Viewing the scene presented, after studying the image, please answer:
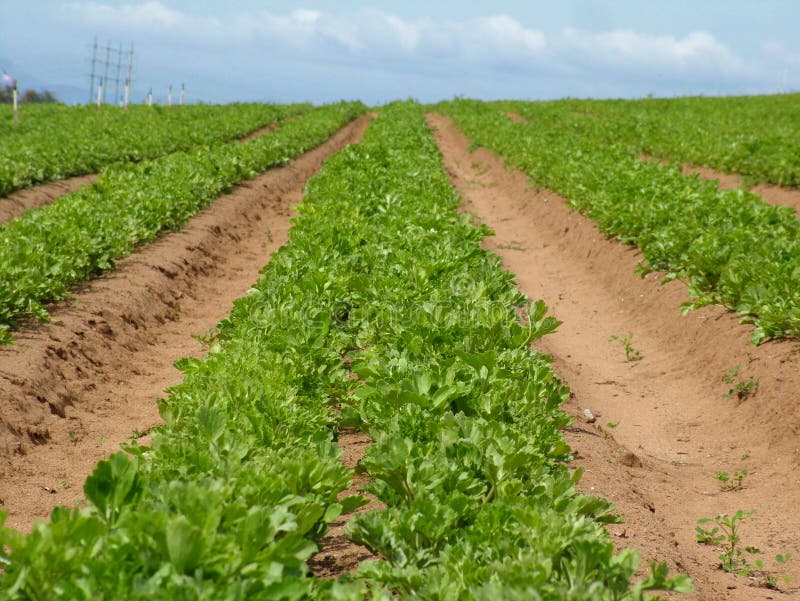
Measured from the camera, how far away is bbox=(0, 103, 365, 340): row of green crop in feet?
28.7

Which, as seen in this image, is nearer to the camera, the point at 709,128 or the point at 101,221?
the point at 101,221

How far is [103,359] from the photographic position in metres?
8.74

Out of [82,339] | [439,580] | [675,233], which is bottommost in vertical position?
[82,339]

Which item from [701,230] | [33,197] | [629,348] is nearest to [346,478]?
[629,348]

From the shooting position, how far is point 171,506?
11.0 feet

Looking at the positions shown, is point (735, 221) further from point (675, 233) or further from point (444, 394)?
point (444, 394)

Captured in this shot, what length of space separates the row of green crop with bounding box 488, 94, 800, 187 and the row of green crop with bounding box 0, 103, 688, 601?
14500mm

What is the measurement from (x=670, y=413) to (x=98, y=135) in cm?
2104

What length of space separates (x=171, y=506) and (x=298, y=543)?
519mm

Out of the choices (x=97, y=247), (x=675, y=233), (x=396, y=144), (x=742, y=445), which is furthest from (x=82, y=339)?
(x=396, y=144)

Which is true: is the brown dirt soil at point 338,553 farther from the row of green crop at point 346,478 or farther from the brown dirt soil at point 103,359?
the brown dirt soil at point 103,359

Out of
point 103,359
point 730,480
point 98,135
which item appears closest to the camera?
point 730,480

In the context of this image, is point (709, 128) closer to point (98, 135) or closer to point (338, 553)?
point (98, 135)

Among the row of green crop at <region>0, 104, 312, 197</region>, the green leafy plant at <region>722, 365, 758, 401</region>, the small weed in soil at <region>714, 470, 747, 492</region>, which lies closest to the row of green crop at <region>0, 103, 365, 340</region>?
the row of green crop at <region>0, 104, 312, 197</region>
